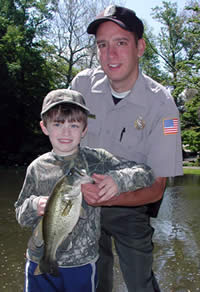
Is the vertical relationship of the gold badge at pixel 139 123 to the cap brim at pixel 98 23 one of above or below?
below

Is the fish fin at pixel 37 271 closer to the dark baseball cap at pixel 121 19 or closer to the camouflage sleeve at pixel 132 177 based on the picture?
the camouflage sleeve at pixel 132 177

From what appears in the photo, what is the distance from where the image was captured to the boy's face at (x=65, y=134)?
2.40 meters

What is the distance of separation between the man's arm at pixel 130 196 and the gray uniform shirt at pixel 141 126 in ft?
0.43

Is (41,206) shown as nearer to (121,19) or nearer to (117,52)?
(117,52)

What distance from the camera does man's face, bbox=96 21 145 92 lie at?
2.78 m

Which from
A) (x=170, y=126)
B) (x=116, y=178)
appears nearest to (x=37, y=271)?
(x=116, y=178)

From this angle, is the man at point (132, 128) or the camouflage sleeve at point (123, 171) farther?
the man at point (132, 128)

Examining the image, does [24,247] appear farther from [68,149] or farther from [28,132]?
[28,132]

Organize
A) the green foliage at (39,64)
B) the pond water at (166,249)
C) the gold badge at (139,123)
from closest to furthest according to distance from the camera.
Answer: the gold badge at (139,123) → the pond water at (166,249) → the green foliage at (39,64)

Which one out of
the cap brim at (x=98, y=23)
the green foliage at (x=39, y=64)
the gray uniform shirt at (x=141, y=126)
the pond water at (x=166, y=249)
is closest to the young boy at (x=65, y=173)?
the gray uniform shirt at (x=141, y=126)

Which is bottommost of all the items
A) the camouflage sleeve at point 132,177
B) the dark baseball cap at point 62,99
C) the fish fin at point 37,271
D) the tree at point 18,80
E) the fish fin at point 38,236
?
the fish fin at point 37,271

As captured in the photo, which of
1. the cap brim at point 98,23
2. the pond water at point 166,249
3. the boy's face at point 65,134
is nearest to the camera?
the boy's face at point 65,134

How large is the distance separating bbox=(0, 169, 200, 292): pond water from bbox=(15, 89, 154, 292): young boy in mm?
1861

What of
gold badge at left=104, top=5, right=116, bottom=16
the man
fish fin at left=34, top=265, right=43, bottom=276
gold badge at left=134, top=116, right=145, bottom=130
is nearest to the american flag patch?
the man
